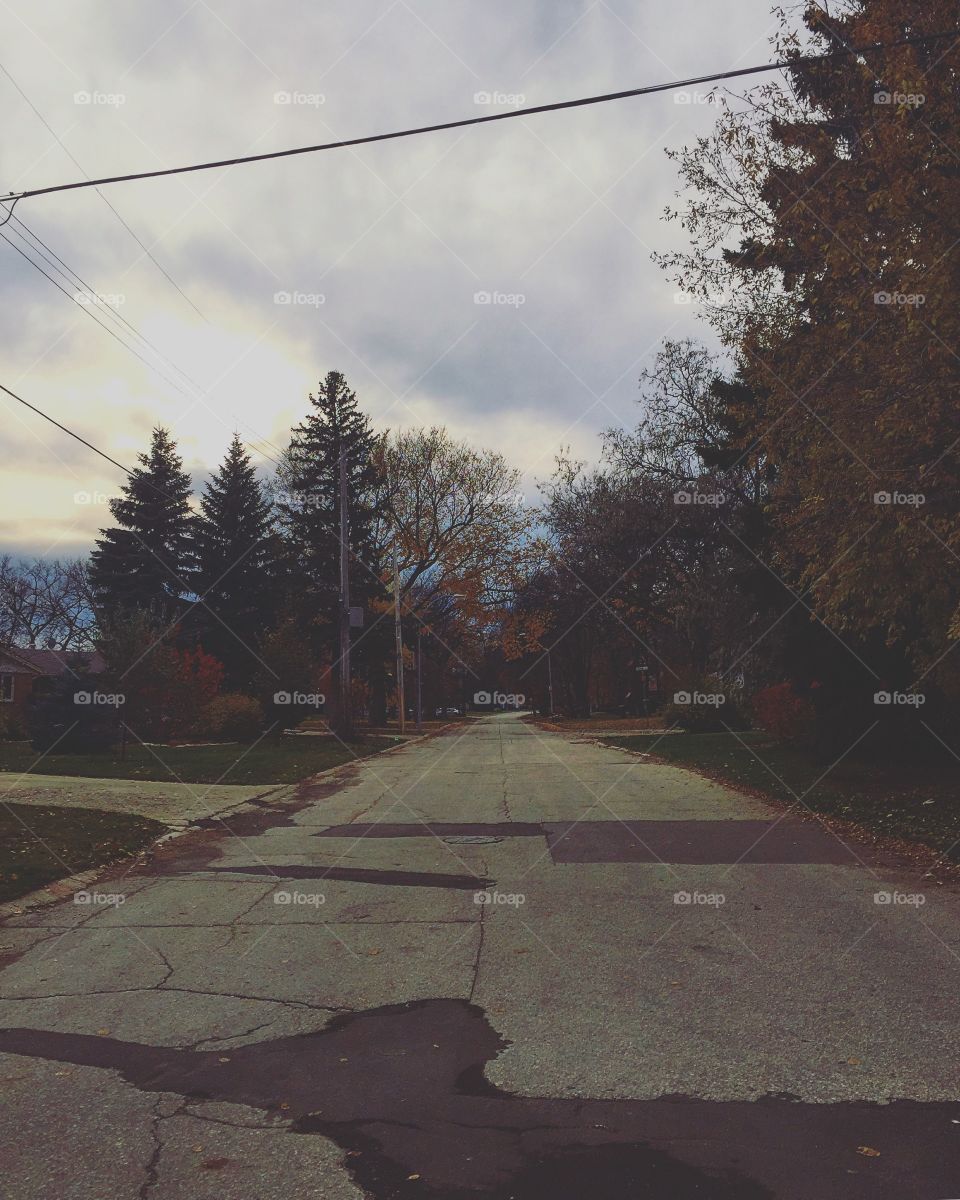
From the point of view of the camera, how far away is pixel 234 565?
188 feet

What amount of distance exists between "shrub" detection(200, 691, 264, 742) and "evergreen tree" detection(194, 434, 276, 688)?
1932cm

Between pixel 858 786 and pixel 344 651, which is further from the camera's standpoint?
pixel 344 651

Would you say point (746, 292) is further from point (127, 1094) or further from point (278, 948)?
point (127, 1094)

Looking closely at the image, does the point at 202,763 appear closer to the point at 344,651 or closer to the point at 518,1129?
the point at 344,651

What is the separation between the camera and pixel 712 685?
120ft

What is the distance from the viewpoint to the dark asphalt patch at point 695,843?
10.8 m

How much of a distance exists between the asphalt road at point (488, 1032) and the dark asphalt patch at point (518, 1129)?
0.01 meters

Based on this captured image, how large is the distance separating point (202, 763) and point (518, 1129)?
68.7ft

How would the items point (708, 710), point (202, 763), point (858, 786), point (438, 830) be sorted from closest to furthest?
point (438, 830) → point (858, 786) → point (202, 763) → point (708, 710)

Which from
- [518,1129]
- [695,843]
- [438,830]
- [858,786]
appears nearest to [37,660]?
[438,830]

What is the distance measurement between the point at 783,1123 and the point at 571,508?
143ft

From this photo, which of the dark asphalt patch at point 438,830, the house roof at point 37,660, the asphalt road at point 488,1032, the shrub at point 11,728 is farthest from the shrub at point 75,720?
the house roof at point 37,660

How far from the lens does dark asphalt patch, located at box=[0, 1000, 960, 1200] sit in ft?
11.8

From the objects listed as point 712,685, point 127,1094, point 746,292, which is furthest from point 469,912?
point 712,685
